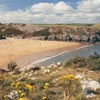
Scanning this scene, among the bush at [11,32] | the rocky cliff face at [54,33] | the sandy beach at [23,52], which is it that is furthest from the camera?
the bush at [11,32]

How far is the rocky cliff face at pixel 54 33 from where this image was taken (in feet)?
320

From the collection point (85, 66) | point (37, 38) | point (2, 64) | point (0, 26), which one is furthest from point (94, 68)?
point (0, 26)

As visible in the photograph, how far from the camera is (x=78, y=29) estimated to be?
105 metres

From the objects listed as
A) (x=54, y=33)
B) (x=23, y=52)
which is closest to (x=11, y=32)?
(x=54, y=33)

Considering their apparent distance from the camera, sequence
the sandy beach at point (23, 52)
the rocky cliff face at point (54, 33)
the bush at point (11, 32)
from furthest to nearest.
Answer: the bush at point (11, 32) < the rocky cliff face at point (54, 33) < the sandy beach at point (23, 52)

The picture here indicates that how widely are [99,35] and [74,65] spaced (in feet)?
282

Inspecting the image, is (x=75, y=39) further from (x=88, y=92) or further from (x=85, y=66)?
(x=88, y=92)

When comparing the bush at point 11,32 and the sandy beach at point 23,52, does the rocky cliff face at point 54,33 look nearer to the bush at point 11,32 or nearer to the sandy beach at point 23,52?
the bush at point 11,32

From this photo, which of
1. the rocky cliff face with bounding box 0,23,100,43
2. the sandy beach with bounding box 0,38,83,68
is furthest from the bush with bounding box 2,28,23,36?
the sandy beach with bounding box 0,38,83,68

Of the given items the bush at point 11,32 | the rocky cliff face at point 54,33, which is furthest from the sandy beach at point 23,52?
the bush at point 11,32

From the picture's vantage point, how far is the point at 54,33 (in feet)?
332

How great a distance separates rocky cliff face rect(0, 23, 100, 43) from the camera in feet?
320

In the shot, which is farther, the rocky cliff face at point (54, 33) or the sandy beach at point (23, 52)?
the rocky cliff face at point (54, 33)

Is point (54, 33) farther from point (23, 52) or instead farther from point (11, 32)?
point (23, 52)
